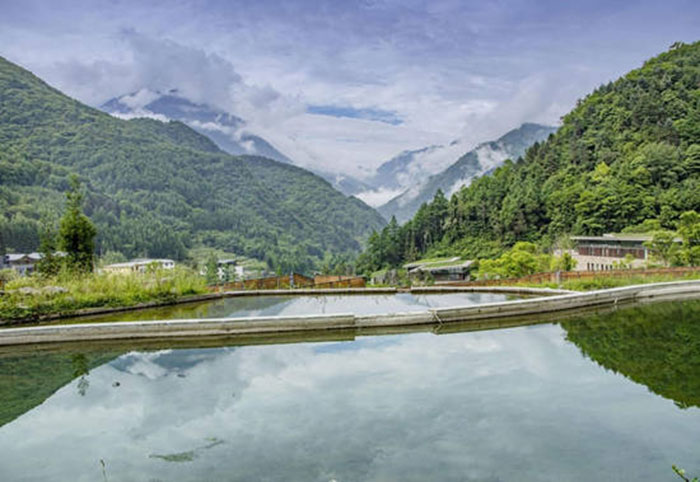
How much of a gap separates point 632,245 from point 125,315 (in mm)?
34704

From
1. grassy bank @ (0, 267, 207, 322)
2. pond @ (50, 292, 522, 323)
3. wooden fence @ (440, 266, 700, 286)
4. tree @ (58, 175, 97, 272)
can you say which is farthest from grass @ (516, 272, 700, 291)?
tree @ (58, 175, 97, 272)

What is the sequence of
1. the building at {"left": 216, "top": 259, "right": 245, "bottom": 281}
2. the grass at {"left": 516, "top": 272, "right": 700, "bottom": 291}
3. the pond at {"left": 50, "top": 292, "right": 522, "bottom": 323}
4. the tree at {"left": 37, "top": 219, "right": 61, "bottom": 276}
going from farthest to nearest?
the building at {"left": 216, "top": 259, "right": 245, "bottom": 281}, the grass at {"left": 516, "top": 272, "right": 700, "bottom": 291}, the tree at {"left": 37, "top": 219, "right": 61, "bottom": 276}, the pond at {"left": 50, "top": 292, "right": 522, "bottom": 323}

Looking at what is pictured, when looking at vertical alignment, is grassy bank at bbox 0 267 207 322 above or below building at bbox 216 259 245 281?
above

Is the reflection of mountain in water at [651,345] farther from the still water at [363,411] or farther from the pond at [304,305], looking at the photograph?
the pond at [304,305]

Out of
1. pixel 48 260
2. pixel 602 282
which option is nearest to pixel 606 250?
pixel 602 282

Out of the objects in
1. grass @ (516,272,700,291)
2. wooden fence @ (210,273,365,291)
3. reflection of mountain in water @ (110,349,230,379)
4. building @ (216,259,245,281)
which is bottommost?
building @ (216,259,245,281)

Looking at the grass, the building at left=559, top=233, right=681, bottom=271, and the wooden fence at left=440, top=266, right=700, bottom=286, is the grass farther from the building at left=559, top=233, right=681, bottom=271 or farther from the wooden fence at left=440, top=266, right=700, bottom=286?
the building at left=559, top=233, right=681, bottom=271

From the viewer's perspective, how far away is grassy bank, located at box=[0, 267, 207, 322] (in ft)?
31.4

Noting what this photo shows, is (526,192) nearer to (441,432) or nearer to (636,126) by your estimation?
(636,126)

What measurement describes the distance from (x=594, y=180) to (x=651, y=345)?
54317mm

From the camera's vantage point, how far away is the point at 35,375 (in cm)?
640

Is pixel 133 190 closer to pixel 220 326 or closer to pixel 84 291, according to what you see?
pixel 84 291

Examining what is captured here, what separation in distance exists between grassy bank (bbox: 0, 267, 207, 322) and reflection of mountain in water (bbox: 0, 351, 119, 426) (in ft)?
8.35

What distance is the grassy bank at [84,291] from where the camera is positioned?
377 inches
